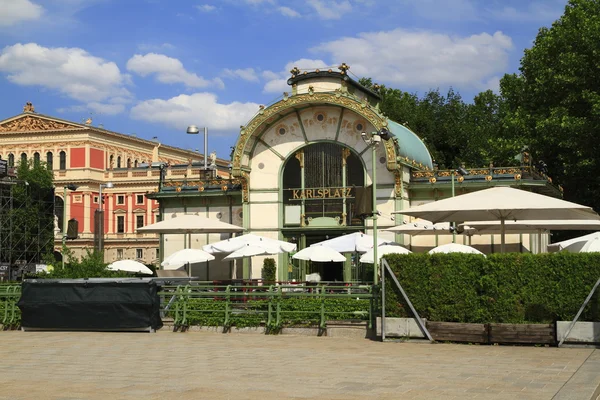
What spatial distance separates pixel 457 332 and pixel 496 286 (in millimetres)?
1287

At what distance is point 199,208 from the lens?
Answer: 36031mm

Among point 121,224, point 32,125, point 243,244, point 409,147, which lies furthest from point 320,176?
point 32,125

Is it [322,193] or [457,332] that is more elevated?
[322,193]

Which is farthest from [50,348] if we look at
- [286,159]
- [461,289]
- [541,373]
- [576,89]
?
[576,89]

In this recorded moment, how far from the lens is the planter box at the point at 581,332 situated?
17.0 m

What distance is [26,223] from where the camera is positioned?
71.7 metres

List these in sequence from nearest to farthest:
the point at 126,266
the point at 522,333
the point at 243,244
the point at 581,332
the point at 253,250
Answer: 1. the point at 581,332
2. the point at 522,333
3. the point at 253,250
4. the point at 243,244
5. the point at 126,266

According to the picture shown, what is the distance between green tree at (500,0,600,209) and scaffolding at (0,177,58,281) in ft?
136

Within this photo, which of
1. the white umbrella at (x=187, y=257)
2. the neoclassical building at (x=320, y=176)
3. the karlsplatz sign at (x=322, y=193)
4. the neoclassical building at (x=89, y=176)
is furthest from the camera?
the neoclassical building at (x=89, y=176)

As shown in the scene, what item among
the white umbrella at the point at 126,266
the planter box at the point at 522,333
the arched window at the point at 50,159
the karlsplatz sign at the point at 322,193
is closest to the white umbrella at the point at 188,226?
the white umbrella at the point at 126,266

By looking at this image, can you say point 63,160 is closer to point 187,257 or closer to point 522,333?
point 187,257

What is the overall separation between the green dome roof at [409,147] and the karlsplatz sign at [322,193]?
2686 mm

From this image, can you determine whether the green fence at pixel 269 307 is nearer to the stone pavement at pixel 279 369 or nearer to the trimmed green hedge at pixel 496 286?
the stone pavement at pixel 279 369

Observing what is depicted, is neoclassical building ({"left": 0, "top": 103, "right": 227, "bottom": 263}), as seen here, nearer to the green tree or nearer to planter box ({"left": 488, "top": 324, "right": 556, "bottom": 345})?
the green tree
